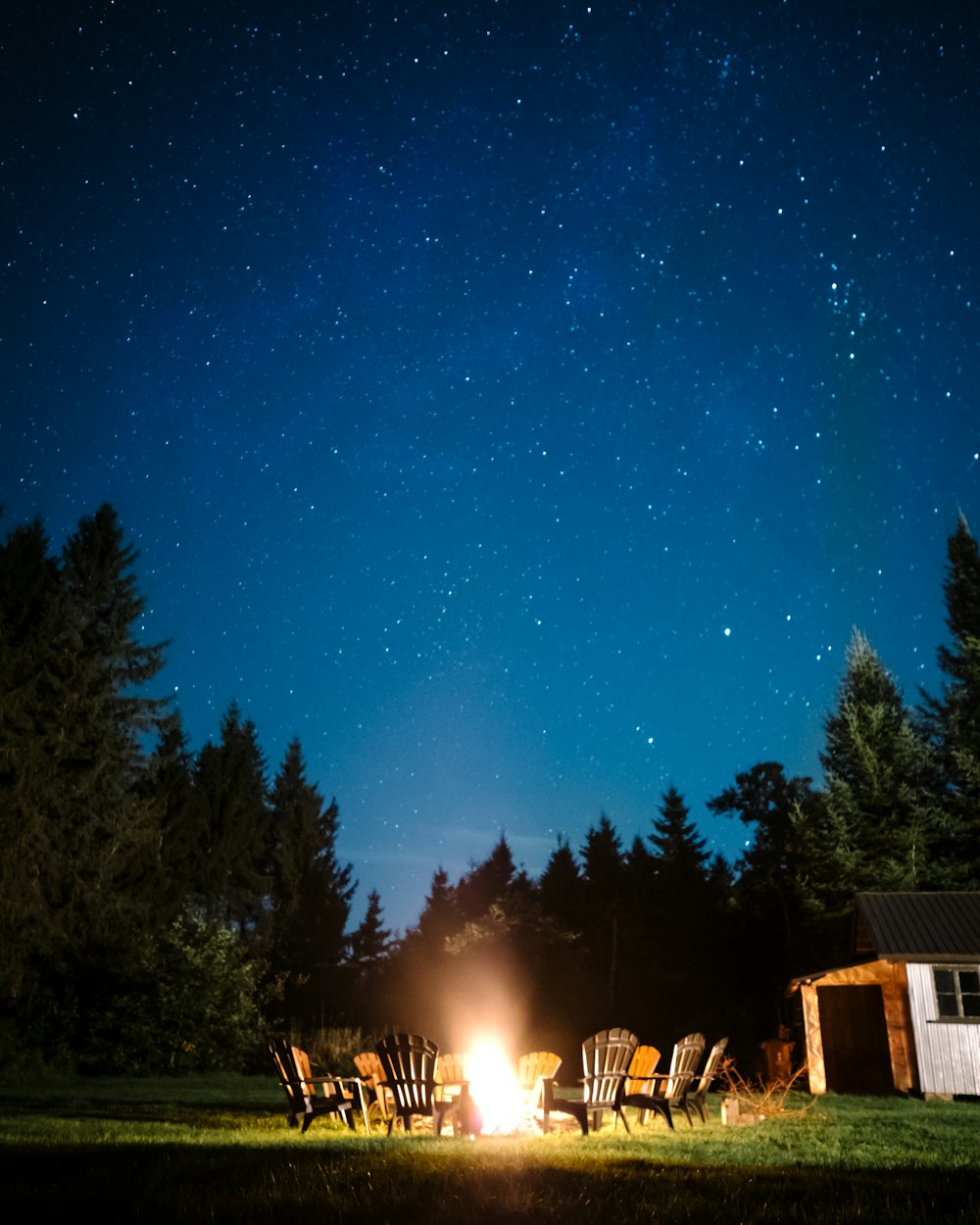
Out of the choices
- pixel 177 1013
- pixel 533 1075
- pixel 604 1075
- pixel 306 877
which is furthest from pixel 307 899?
pixel 604 1075

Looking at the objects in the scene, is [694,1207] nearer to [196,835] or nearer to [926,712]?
[926,712]

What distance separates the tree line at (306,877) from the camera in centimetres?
2242

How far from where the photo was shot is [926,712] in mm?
30375

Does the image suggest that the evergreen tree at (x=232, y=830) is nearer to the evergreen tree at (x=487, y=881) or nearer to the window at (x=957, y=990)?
the evergreen tree at (x=487, y=881)

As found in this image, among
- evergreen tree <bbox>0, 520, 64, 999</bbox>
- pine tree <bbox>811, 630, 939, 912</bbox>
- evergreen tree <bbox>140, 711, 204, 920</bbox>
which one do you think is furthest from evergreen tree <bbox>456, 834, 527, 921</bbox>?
evergreen tree <bbox>0, 520, 64, 999</bbox>

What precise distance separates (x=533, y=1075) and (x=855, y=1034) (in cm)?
1114

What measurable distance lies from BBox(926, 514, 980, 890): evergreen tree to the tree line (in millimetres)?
72

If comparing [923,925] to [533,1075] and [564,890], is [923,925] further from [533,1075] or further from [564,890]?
[564,890]

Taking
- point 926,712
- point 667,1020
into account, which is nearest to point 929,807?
point 926,712

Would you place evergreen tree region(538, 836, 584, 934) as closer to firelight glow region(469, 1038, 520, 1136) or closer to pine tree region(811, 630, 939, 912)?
pine tree region(811, 630, 939, 912)

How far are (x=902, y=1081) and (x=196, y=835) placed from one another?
24.7 metres

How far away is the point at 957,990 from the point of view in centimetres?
1616

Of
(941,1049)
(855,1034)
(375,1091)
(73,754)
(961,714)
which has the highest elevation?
(961,714)

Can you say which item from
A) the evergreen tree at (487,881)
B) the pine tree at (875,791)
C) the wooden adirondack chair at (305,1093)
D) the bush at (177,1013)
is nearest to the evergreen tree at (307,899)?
the evergreen tree at (487,881)
